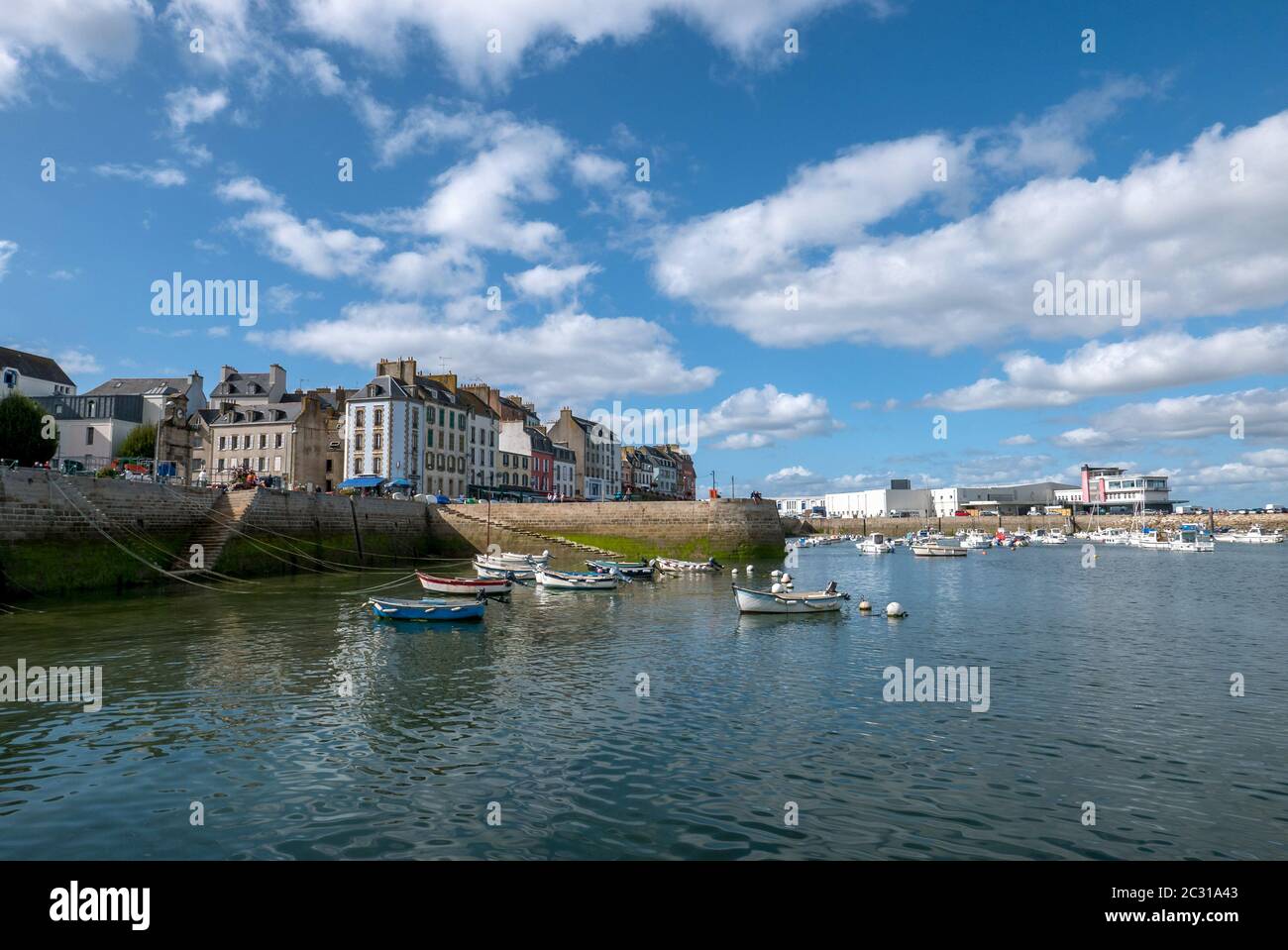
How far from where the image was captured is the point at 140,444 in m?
73.4

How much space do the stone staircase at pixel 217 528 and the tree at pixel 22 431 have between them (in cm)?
2218

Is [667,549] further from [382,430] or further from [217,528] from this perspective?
[217,528]

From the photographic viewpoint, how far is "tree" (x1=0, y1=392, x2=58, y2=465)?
60.6 metres

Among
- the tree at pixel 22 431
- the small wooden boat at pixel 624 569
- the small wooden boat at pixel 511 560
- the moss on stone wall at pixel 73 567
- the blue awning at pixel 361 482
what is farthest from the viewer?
the blue awning at pixel 361 482

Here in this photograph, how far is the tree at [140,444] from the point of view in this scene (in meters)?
72.9

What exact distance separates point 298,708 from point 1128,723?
18431mm

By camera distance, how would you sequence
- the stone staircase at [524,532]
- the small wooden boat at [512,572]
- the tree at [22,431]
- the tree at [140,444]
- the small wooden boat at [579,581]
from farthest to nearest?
the tree at [140,444] < the stone staircase at [524,532] < the tree at [22,431] < the small wooden boat at [512,572] < the small wooden boat at [579,581]

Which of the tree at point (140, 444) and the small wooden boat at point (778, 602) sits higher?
the tree at point (140, 444)

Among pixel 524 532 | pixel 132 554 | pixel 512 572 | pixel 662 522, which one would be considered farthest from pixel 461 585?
pixel 662 522

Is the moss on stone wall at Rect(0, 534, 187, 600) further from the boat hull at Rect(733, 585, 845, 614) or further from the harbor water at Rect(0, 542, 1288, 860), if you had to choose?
the boat hull at Rect(733, 585, 845, 614)

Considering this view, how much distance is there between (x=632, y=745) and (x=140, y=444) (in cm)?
7588

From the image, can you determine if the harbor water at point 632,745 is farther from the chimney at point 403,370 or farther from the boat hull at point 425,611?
the chimney at point 403,370

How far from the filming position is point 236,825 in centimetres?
1115

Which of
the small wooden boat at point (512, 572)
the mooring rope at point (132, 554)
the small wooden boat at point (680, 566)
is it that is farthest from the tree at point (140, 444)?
the small wooden boat at point (680, 566)
